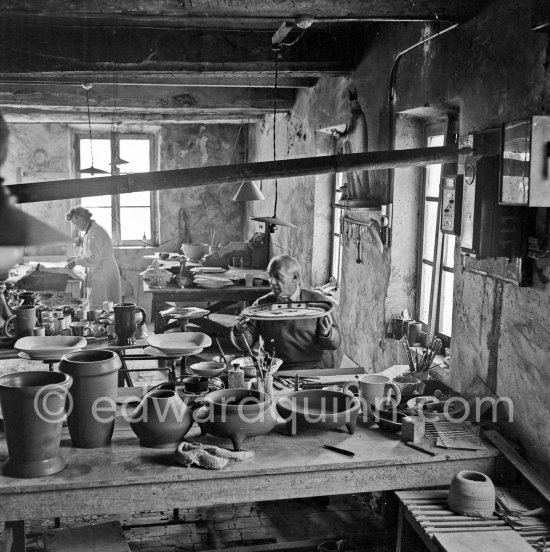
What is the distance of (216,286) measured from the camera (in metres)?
8.40

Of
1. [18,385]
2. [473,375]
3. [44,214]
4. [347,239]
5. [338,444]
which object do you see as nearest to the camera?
[18,385]

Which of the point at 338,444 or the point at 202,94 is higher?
the point at 202,94

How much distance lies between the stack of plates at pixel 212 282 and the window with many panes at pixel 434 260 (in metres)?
3.74

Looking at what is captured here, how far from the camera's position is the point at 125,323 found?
Result: 5215 millimetres

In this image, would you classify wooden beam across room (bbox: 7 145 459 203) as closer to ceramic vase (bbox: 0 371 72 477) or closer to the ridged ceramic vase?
ceramic vase (bbox: 0 371 72 477)

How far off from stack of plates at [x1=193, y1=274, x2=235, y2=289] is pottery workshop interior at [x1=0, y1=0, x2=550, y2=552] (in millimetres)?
1541

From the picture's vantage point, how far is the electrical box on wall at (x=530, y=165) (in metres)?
2.87

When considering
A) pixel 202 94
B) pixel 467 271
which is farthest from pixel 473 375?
pixel 202 94

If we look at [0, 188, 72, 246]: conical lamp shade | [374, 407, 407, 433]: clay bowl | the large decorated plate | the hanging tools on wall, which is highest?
[0, 188, 72, 246]: conical lamp shade

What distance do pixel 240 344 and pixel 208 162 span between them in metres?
7.63

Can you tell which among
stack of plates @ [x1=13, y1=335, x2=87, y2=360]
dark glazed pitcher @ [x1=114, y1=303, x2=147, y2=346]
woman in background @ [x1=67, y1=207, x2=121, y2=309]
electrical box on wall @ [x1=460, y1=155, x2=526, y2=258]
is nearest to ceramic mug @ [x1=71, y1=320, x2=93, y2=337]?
dark glazed pitcher @ [x1=114, y1=303, x2=147, y2=346]

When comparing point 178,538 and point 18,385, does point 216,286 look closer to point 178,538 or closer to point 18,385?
point 178,538

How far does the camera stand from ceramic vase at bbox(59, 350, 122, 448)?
317 cm

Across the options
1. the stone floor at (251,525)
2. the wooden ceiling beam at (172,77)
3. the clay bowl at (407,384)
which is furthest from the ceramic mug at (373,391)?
the wooden ceiling beam at (172,77)
